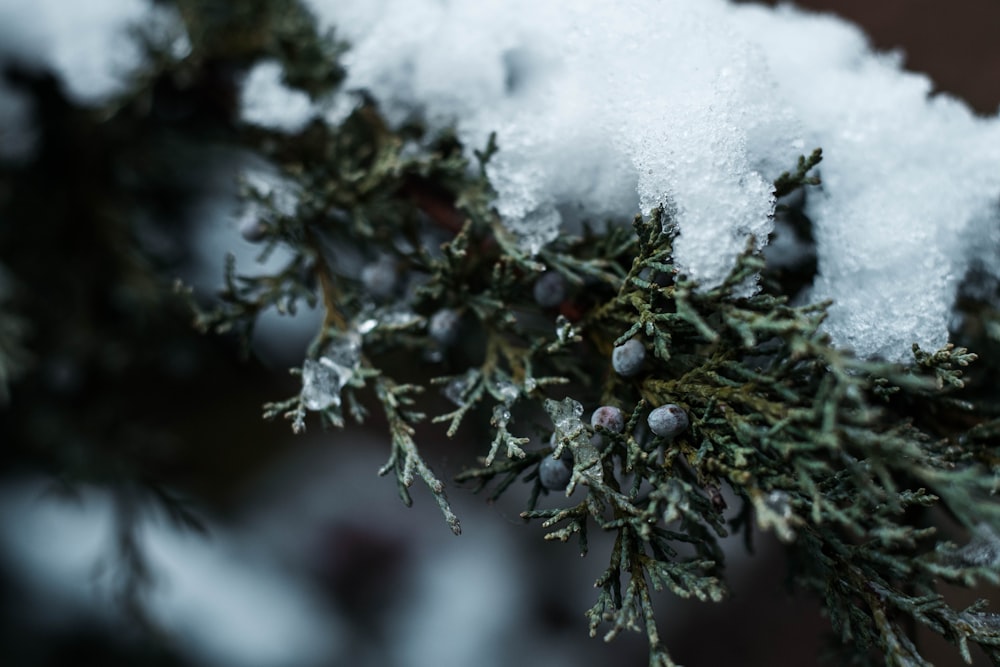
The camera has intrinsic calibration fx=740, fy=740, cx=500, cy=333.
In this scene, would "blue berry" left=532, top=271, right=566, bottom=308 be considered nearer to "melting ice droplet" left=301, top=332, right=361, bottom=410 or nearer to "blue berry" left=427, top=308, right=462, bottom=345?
"blue berry" left=427, top=308, right=462, bottom=345

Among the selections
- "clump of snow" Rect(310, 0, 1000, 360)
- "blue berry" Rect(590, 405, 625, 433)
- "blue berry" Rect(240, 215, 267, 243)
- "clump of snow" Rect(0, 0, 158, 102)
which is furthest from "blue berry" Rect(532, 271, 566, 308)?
"clump of snow" Rect(0, 0, 158, 102)

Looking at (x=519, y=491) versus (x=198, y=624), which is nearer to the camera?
(x=198, y=624)

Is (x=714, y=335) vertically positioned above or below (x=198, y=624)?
above

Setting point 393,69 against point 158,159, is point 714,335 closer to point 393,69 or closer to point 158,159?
point 393,69

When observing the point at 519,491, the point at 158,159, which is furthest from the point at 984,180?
the point at 519,491

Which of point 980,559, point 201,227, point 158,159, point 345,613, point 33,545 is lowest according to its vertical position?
point 345,613

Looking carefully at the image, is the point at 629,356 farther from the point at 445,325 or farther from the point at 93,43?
the point at 93,43
